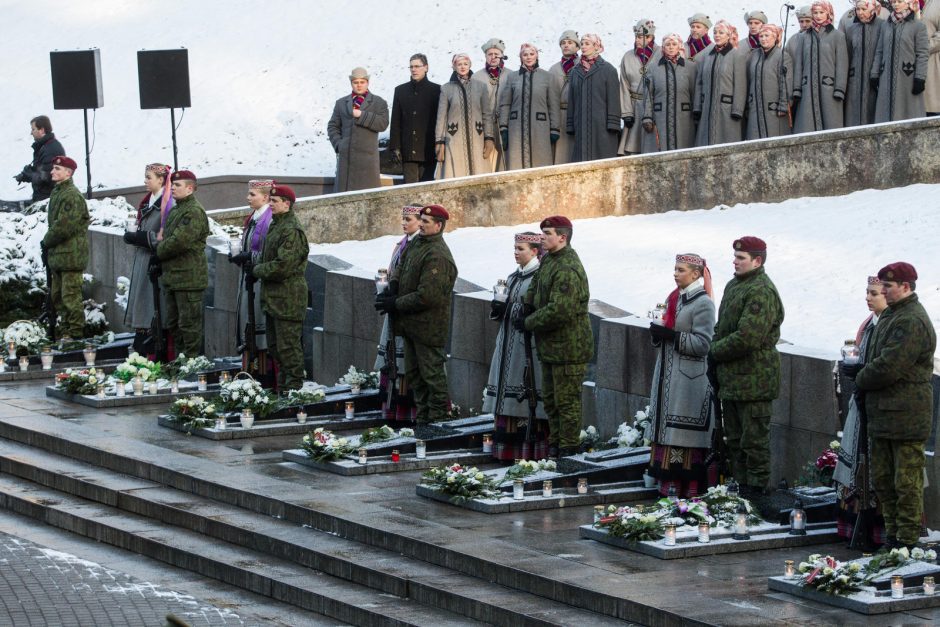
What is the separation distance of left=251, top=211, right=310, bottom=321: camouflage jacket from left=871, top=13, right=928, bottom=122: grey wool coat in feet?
23.1

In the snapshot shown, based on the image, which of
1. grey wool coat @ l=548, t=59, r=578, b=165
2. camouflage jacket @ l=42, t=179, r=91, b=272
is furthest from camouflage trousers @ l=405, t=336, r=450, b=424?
grey wool coat @ l=548, t=59, r=578, b=165

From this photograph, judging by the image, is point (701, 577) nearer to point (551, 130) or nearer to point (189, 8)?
point (551, 130)

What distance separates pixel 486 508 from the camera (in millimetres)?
12664

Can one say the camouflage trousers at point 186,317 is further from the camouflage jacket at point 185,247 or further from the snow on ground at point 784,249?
the snow on ground at point 784,249

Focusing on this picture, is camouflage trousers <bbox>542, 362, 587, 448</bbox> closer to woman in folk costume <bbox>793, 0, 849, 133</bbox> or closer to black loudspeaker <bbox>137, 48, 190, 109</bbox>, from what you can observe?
woman in folk costume <bbox>793, 0, 849, 133</bbox>

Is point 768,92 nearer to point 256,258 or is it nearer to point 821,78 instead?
point 821,78

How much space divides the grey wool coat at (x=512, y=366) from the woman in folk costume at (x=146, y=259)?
17.4ft

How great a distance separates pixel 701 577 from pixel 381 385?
572 centimetres

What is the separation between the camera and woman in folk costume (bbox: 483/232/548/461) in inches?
555

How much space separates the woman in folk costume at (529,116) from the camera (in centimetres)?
2220

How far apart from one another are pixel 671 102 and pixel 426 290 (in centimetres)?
733

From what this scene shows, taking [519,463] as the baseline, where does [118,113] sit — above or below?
above

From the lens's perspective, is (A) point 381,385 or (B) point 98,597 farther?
(A) point 381,385

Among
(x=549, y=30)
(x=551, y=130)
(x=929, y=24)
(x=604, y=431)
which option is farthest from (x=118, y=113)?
(x=604, y=431)
